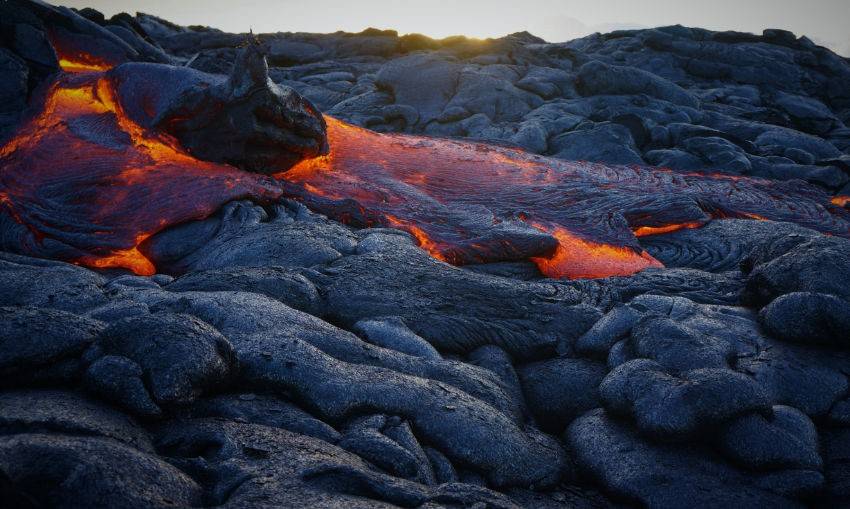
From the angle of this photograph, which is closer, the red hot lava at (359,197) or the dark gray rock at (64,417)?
the dark gray rock at (64,417)

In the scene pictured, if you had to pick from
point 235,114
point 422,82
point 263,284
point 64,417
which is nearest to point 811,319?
point 263,284

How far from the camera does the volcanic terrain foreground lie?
127 inches

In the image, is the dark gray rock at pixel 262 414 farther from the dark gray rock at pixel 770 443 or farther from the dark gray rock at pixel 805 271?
the dark gray rock at pixel 805 271

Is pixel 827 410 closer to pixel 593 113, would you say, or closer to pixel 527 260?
pixel 527 260

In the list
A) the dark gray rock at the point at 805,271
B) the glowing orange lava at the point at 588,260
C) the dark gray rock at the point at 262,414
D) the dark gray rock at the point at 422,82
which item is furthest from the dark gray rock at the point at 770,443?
the dark gray rock at the point at 422,82

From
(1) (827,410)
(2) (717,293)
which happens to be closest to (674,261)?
(2) (717,293)

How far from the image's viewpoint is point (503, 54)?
2666 cm

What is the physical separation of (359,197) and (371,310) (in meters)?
4.66

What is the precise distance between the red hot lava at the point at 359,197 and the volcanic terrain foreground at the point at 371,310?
0.06 meters

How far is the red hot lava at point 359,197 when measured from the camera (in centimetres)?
895

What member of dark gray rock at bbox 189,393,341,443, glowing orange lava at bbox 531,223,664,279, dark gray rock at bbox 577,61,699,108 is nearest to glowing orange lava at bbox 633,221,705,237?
glowing orange lava at bbox 531,223,664,279

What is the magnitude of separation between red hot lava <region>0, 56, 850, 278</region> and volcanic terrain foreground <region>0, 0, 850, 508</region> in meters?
0.06

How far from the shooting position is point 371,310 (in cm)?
625

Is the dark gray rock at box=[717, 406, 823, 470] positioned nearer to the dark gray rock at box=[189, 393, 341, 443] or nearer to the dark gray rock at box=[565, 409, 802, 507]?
the dark gray rock at box=[565, 409, 802, 507]
